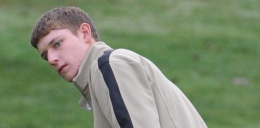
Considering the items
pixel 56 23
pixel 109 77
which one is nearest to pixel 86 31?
pixel 56 23

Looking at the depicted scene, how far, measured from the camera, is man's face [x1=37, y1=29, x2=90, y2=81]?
13.7ft

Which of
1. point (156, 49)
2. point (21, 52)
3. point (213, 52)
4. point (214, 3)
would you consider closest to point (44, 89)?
point (21, 52)

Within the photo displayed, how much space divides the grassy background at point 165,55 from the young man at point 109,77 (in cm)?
547

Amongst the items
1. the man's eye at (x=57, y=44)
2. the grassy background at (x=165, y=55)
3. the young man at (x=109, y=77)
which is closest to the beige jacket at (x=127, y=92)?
the young man at (x=109, y=77)

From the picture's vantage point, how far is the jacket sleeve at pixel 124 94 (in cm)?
391

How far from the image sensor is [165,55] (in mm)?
11617

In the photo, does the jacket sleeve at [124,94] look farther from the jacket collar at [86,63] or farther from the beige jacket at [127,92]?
the jacket collar at [86,63]

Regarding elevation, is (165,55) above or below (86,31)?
above

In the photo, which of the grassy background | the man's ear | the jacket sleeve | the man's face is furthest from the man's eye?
the grassy background

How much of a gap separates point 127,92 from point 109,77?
0.34 feet

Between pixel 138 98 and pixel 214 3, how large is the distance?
1028cm

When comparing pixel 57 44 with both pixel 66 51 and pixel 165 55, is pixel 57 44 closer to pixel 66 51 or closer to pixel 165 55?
pixel 66 51

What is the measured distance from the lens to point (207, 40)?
1227 cm

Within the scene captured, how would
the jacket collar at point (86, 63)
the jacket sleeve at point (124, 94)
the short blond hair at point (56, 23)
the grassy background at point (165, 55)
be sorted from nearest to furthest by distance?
the jacket sleeve at point (124, 94)
the jacket collar at point (86, 63)
the short blond hair at point (56, 23)
the grassy background at point (165, 55)
